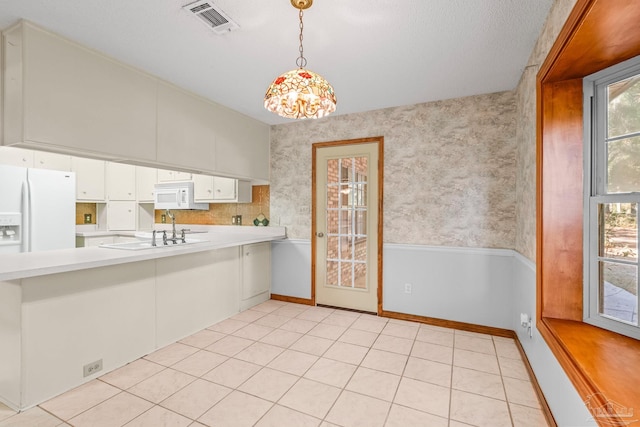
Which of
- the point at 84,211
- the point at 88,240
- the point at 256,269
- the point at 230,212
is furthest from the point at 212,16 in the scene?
the point at 84,211

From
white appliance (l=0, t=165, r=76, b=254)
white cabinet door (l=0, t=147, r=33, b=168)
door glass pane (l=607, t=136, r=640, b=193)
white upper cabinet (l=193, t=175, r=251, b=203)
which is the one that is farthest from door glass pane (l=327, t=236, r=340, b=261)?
white cabinet door (l=0, t=147, r=33, b=168)

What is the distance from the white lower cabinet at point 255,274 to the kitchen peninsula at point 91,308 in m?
0.41

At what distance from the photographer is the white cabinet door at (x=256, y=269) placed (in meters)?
3.74

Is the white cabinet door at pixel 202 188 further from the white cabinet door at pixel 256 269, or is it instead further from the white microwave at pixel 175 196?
the white cabinet door at pixel 256 269

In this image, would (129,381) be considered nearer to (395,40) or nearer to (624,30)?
(395,40)

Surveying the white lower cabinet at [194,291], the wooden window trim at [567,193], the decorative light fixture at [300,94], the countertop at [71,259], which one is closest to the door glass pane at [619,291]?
the wooden window trim at [567,193]

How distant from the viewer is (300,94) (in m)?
1.55

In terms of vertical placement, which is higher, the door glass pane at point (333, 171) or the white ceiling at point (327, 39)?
the white ceiling at point (327, 39)

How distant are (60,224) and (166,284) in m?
1.82

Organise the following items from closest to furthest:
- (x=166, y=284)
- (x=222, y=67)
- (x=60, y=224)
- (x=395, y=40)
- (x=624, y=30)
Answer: (x=624, y=30), (x=395, y=40), (x=222, y=67), (x=166, y=284), (x=60, y=224)

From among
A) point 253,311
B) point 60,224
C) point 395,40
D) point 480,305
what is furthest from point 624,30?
point 60,224

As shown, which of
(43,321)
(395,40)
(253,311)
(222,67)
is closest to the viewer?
(43,321)

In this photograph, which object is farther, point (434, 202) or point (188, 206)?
point (188, 206)

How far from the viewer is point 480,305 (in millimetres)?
3109
